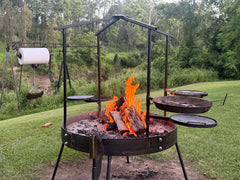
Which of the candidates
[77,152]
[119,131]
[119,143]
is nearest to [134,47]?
[77,152]

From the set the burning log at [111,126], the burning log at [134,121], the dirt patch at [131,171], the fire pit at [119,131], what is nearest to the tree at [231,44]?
the dirt patch at [131,171]

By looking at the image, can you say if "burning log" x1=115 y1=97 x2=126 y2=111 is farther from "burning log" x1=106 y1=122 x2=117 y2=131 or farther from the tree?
the tree

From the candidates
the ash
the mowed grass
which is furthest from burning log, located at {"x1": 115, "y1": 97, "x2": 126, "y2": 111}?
the mowed grass

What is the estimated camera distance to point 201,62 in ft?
47.2

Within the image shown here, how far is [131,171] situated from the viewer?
2.48 metres

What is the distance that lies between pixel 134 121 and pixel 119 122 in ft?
0.48

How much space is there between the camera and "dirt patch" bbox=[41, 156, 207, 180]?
7.71 ft

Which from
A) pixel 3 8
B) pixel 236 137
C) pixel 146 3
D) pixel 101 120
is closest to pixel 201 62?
pixel 236 137

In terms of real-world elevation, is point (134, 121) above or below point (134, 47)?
below

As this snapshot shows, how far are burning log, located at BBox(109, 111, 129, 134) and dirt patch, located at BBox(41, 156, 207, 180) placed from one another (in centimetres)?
65

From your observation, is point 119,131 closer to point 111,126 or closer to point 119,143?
point 111,126

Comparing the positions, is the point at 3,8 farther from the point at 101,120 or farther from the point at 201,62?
the point at 101,120

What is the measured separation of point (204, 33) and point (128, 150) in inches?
590

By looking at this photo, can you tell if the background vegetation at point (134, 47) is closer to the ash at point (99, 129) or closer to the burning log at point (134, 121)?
the ash at point (99, 129)
